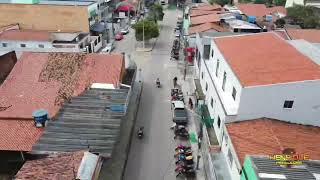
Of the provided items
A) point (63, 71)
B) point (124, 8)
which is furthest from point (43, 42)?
point (124, 8)

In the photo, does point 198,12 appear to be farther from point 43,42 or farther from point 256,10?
point 43,42

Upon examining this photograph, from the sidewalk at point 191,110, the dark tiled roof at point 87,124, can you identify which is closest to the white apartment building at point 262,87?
the sidewalk at point 191,110

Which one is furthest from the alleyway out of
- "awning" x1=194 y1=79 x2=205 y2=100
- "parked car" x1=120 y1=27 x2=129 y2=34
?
"parked car" x1=120 y1=27 x2=129 y2=34

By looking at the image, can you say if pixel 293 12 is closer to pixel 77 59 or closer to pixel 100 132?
pixel 77 59

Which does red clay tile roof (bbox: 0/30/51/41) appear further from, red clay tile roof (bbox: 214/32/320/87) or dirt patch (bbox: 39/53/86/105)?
red clay tile roof (bbox: 214/32/320/87)

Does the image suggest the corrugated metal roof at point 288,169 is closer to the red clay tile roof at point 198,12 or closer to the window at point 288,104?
the window at point 288,104
